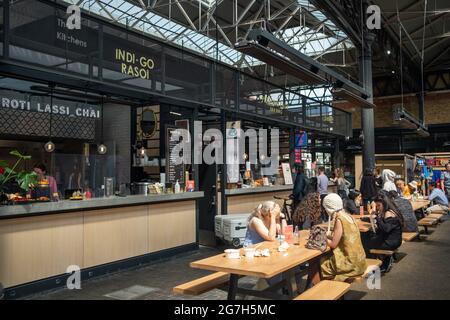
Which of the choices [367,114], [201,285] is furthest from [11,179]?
[367,114]

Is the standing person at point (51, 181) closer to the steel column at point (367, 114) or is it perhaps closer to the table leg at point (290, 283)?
the table leg at point (290, 283)

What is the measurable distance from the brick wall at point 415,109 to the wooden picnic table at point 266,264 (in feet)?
62.2

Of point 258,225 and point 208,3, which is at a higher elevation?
point 208,3

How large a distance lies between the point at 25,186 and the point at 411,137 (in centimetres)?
2087

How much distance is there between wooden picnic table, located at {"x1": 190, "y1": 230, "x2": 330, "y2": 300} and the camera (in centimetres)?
354

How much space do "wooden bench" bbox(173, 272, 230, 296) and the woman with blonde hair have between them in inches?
22.6

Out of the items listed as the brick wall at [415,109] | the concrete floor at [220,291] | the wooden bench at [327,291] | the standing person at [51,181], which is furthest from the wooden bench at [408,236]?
the brick wall at [415,109]

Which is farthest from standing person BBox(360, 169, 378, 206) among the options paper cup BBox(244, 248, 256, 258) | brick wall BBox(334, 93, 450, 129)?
brick wall BBox(334, 93, 450, 129)

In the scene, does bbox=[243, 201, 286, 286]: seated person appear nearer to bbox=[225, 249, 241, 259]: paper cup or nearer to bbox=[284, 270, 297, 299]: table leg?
bbox=[284, 270, 297, 299]: table leg

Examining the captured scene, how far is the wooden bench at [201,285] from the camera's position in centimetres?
395
